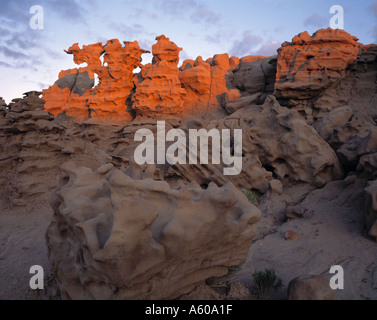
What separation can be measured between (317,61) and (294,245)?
8.38 meters

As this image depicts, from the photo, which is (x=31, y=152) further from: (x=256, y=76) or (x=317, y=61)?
(x=317, y=61)

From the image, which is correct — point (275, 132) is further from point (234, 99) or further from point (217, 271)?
point (217, 271)

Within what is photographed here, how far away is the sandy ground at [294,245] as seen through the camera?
137 inches

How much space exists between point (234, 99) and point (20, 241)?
10224 mm

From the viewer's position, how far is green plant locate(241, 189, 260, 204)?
266 inches

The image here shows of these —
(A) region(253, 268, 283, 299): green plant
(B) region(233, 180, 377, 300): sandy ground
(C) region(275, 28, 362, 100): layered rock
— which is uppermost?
(C) region(275, 28, 362, 100): layered rock

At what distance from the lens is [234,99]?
12070mm

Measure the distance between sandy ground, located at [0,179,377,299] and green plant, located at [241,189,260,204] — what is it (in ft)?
0.83

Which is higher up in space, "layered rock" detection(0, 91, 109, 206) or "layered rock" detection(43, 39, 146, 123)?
"layered rock" detection(43, 39, 146, 123)

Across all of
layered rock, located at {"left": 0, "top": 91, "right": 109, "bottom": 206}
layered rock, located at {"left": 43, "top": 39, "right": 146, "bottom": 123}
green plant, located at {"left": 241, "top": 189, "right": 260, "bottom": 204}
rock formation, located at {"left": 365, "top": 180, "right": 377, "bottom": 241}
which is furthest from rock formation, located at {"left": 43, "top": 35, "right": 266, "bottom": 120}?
rock formation, located at {"left": 365, "top": 180, "right": 377, "bottom": 241}

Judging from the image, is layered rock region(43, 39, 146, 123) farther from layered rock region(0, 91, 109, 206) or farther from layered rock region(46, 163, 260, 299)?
layered rock region(46, 163, 260, 299)

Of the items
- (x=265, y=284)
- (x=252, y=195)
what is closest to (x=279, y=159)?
(x=252, y=195)

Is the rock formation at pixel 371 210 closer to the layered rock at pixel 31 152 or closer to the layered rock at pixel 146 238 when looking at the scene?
the layered rock at pixel 146 238
